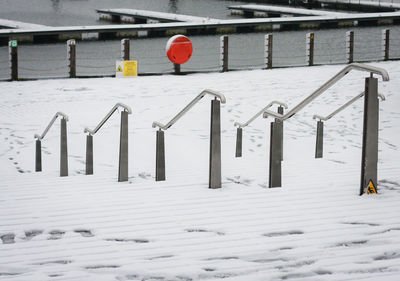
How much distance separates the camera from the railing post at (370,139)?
4.53 metres

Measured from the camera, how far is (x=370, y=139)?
4.57 metres

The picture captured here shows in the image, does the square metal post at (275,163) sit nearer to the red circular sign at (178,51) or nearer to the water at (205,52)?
the red circular sign at (178,51)

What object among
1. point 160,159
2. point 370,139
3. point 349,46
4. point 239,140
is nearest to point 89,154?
point 160,159

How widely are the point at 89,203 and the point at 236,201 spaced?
102 centimetres

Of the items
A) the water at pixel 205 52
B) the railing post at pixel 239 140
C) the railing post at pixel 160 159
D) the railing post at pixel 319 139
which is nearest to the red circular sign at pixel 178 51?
the water at pixel 205 52

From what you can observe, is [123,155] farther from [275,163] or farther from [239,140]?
[239,140]

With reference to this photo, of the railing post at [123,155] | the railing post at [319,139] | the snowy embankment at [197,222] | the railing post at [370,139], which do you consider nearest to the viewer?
the snowy embankment at [197,222]

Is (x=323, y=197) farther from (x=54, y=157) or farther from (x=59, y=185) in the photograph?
(x=54, y=157)

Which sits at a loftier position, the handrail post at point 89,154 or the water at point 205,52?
the water at point 205,52

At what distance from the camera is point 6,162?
8594 mm

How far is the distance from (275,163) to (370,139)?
87 cm

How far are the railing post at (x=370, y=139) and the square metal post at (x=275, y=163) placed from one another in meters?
0.77

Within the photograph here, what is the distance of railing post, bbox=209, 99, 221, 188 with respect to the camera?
17.4ft

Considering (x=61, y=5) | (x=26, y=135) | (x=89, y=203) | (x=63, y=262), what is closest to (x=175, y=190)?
(x=89, y=203)
